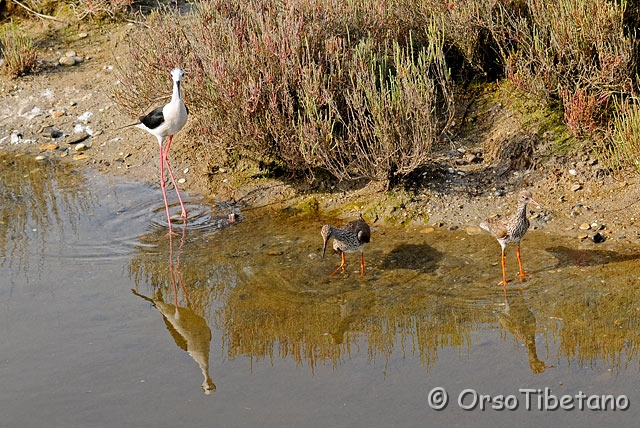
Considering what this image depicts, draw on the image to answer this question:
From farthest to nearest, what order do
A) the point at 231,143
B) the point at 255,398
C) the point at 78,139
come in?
the point at 78,139 → the point at 231,143 → the point at 255,398

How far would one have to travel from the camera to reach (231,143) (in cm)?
902

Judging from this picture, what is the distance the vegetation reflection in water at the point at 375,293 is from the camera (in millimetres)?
6125

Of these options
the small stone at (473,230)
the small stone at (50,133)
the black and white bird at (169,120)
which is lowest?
the small stone at (473,230)

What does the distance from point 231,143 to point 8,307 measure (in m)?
3.02

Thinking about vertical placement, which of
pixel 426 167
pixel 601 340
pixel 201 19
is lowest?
pixel 601 340

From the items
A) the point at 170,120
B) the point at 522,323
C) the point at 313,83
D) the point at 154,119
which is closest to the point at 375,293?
the point at 522,323

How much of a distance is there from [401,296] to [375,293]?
236mm

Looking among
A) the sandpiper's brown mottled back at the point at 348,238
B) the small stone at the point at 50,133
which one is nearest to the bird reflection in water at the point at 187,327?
the sandpiper's brown mottled back at the point at 348,238

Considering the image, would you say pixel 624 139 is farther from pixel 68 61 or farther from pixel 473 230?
pixel 68 61

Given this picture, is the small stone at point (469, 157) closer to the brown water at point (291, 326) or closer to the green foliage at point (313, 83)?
the green foliage at point (313, 83)

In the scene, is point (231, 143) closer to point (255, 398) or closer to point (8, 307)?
point (8, 307)

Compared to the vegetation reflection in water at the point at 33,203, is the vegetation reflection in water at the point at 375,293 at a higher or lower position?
lower

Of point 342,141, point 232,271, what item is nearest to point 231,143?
point 342,141

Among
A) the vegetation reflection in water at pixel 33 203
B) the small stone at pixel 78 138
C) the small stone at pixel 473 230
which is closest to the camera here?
the small stone at pixel 473 230
